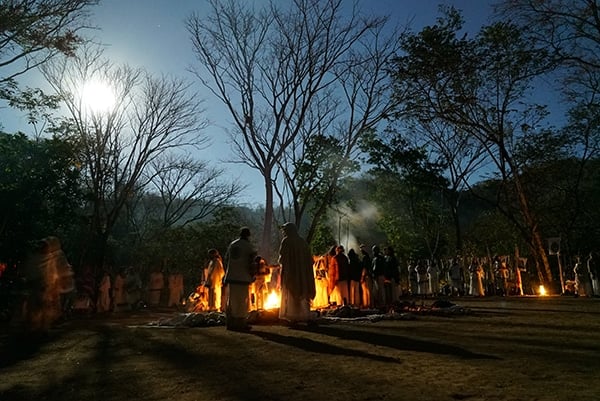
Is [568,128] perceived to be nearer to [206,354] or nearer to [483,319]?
[483,319]

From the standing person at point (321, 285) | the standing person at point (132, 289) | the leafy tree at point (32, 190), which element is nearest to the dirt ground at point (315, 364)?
the leafy tree at point (32, 190)

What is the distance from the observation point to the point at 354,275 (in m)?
13.6

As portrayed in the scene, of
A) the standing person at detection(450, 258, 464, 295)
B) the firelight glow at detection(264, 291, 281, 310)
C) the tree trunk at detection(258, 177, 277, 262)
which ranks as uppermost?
the tree trunk at detection(258, 177, 277, 262)

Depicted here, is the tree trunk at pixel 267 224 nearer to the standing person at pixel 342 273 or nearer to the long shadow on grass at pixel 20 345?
the standing person at pixel 342 273

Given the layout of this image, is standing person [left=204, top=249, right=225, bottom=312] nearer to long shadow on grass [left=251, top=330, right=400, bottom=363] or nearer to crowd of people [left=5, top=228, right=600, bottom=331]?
crowd of people [left=5, top=228, right=600, bottom=331]

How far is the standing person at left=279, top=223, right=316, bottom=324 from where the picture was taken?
9414mm

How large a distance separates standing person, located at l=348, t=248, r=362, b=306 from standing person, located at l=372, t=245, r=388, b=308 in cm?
55

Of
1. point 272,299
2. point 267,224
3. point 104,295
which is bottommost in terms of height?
point 272,299

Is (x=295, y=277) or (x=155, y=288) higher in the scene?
(x=295, y=277)

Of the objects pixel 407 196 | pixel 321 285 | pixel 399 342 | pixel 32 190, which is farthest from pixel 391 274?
pixel 407 196

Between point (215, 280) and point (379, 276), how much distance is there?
5.12 m

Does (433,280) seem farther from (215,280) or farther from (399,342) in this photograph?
(399,342)

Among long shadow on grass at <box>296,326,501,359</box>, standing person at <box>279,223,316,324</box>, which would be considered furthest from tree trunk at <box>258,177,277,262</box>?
long shadow on grass at <box>296,326,501,359</box>

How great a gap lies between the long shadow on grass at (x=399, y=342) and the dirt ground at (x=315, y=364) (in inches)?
0.6
